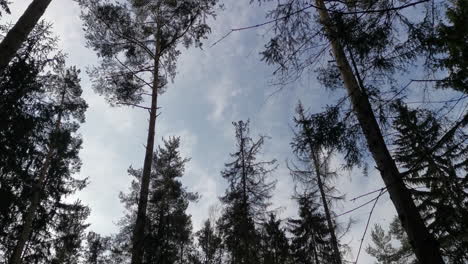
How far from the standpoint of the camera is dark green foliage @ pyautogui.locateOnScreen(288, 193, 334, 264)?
14.2m

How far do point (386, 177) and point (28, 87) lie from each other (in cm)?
1089

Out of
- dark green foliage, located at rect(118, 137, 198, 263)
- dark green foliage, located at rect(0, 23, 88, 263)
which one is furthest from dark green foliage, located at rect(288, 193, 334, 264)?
dark green foliage, located at rect(0, 23, 88, 263)

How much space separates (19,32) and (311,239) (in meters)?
15.7

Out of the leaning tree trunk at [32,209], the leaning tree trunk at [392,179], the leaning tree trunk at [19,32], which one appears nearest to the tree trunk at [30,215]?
the leaning tree trunk at [32,209]

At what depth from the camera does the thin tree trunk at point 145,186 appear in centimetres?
592

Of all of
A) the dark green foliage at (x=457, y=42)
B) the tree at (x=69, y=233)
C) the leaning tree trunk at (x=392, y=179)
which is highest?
the tree at (x=69, y=233)

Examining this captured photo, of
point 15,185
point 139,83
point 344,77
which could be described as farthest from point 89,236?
point 344,77

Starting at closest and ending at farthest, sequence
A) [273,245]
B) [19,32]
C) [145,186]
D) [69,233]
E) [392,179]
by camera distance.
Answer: [392,179]
[19,32]
[145,186]
[273,245]
[69,233]

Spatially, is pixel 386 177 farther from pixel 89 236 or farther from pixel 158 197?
pixel 89 236

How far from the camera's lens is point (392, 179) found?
346cm

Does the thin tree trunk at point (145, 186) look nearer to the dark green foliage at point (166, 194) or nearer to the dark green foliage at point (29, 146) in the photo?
the dark green foliage at point (29, 146)

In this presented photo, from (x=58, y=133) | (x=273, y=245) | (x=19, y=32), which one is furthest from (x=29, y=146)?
(x=273, y=245)

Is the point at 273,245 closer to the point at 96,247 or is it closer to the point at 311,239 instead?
the point at 311,239

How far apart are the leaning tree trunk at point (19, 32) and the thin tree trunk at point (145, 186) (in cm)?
381
